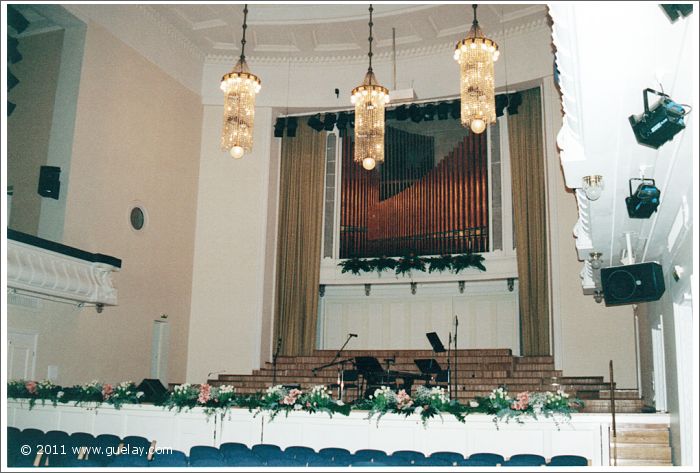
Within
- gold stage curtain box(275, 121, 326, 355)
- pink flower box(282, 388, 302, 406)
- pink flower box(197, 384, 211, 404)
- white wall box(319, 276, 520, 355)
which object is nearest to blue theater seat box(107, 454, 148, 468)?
pink flower box(282, 388, 302, 406)

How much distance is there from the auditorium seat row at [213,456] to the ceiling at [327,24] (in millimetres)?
8307

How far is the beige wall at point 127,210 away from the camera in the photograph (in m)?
10.4

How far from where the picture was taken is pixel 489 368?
1123 cm

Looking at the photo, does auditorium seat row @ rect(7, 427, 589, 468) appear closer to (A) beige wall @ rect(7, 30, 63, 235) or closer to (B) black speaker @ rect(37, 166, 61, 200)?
(B) black speaker @ rect(37, 166, 61, 200)

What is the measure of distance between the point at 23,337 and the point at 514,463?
7219 millimetres

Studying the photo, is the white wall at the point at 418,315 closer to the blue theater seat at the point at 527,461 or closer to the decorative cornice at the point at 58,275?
the decorative cornice at the point at 58,275

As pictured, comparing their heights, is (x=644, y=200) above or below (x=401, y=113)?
below

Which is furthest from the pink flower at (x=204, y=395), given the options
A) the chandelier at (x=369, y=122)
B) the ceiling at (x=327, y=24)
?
the ceiling at (x=327, y=24)

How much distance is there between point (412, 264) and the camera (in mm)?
12969

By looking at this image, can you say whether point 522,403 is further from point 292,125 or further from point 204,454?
point 292,125

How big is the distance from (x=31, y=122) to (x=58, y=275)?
10.2ft

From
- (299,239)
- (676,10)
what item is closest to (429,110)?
(299,239)

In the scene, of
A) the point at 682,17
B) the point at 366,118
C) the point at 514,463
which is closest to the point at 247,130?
the point at 366,118

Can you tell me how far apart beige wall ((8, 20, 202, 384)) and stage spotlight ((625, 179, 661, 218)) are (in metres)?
8.17
